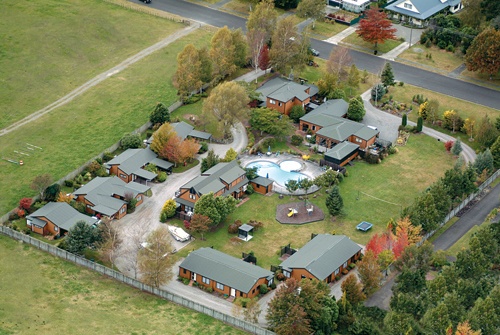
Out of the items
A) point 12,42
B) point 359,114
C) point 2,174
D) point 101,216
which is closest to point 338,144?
point 359,114

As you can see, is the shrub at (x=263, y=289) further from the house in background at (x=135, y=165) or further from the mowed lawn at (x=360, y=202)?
the house in background at (x=135, y=165)

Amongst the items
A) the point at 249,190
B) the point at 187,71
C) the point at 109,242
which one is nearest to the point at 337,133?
the point at 249,190

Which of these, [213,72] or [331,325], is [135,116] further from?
[331,325]

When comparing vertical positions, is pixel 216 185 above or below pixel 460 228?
above

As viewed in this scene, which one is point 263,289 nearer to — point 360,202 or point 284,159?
point 360,202

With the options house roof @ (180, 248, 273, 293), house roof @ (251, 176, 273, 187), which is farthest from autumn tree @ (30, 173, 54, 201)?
house roof @ (251, 176, 273, 187)

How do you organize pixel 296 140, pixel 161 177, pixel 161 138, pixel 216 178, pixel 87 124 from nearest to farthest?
pixel 216 178 < pixel 161 177 < pixel 161 138 < pixel 296 140 < pixel 87 124

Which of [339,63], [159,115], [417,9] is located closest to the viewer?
[159,115]

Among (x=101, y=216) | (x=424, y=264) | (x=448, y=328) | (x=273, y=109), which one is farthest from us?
(x=273, y=109)
